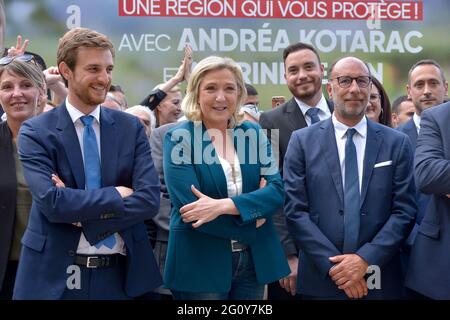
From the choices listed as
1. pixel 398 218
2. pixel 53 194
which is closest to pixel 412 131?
pixel 398 218

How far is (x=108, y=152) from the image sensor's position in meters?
3.72

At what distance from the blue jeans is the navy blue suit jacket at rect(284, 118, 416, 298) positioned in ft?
1.32

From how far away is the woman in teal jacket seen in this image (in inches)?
150

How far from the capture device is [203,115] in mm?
4066

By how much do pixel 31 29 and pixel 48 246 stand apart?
4037 millimetres

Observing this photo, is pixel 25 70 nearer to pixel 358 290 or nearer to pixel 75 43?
pixel 75 43

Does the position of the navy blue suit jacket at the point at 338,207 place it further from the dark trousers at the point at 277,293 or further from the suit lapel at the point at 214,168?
the dark trousers at the point at 277,293

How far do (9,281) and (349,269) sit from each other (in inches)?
78.5

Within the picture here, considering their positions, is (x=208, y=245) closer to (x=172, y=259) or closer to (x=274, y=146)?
(x=172, y=259)

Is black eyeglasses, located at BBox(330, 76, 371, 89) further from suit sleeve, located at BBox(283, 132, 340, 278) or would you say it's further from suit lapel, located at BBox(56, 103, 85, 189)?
suit lapel, located at BBox(56, 103, 85, 189)

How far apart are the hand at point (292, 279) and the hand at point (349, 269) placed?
0.50 meters

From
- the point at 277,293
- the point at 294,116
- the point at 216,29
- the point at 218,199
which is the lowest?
the point at 277,293
